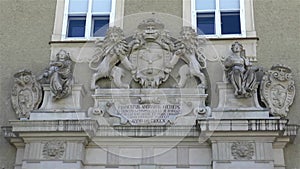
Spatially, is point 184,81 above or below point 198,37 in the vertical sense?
below

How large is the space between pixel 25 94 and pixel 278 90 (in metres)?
4.80

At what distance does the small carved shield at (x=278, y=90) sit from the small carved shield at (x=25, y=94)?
14.0ft

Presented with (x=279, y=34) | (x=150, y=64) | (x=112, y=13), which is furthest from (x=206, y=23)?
(x=112, y=13)

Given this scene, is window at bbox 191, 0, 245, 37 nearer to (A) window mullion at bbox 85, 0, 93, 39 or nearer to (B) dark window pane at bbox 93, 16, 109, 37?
(B) dark window pane at bbox 93, 16, 109, 37

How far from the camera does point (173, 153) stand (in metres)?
10.0

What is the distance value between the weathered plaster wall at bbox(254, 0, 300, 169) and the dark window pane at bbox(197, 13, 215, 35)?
0.90 m

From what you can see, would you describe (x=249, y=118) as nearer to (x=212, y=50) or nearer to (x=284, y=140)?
(x=284, y=140)

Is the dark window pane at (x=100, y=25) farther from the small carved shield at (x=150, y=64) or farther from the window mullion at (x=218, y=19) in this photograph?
the window mullion at (x=218, y=19)

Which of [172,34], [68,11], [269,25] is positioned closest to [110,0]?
[68,11]

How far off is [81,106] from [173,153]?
1.98m

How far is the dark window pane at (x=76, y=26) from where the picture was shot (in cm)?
1148

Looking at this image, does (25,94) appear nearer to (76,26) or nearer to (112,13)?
(76,26)

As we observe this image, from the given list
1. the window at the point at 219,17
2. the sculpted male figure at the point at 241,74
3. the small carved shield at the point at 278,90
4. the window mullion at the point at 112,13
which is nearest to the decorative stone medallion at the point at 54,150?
the window mullion at the point at 112,13

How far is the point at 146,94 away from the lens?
409 inches
